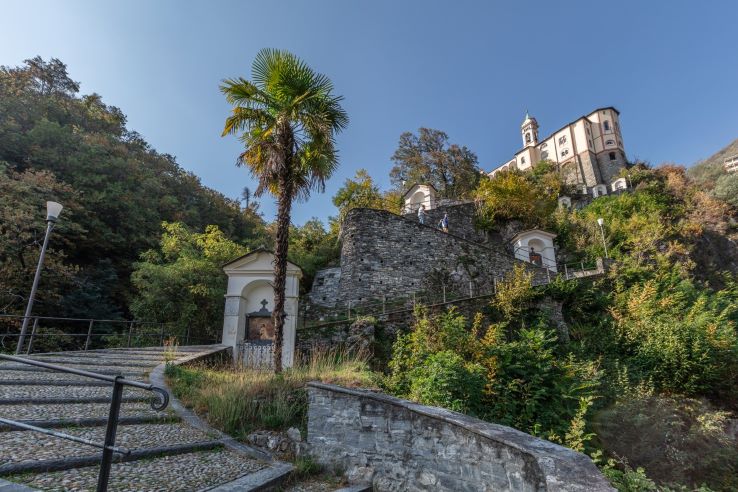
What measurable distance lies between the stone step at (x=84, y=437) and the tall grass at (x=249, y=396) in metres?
0.53

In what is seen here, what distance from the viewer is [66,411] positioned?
472 centimetres

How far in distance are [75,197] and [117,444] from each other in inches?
556

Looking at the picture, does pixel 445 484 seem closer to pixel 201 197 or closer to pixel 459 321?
pixel 459 321

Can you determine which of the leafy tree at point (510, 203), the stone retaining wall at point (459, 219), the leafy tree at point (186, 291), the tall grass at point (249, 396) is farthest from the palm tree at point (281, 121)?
the leafy tree at point (510, 203)

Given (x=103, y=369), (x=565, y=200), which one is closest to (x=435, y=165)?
(x=565, y=200)

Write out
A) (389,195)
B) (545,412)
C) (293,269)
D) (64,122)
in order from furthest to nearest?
(389,195) < (64,122) < (293,269) < (545,412)

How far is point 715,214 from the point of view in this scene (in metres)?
25.4

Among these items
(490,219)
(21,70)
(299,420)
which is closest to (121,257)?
(21,70)

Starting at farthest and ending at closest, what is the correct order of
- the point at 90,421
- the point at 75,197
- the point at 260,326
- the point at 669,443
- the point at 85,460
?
the point at 75,197 → the point at 260,326 → the point at 669,443 → the point at 90,421 → the point at 85,460

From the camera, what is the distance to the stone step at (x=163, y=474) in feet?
9.98

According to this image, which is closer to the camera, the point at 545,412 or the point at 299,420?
the point at 299,420

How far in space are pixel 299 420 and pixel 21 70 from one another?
26352 mm

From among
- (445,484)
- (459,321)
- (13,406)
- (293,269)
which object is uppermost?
(293,269)

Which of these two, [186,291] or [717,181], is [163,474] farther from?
[717,181]
